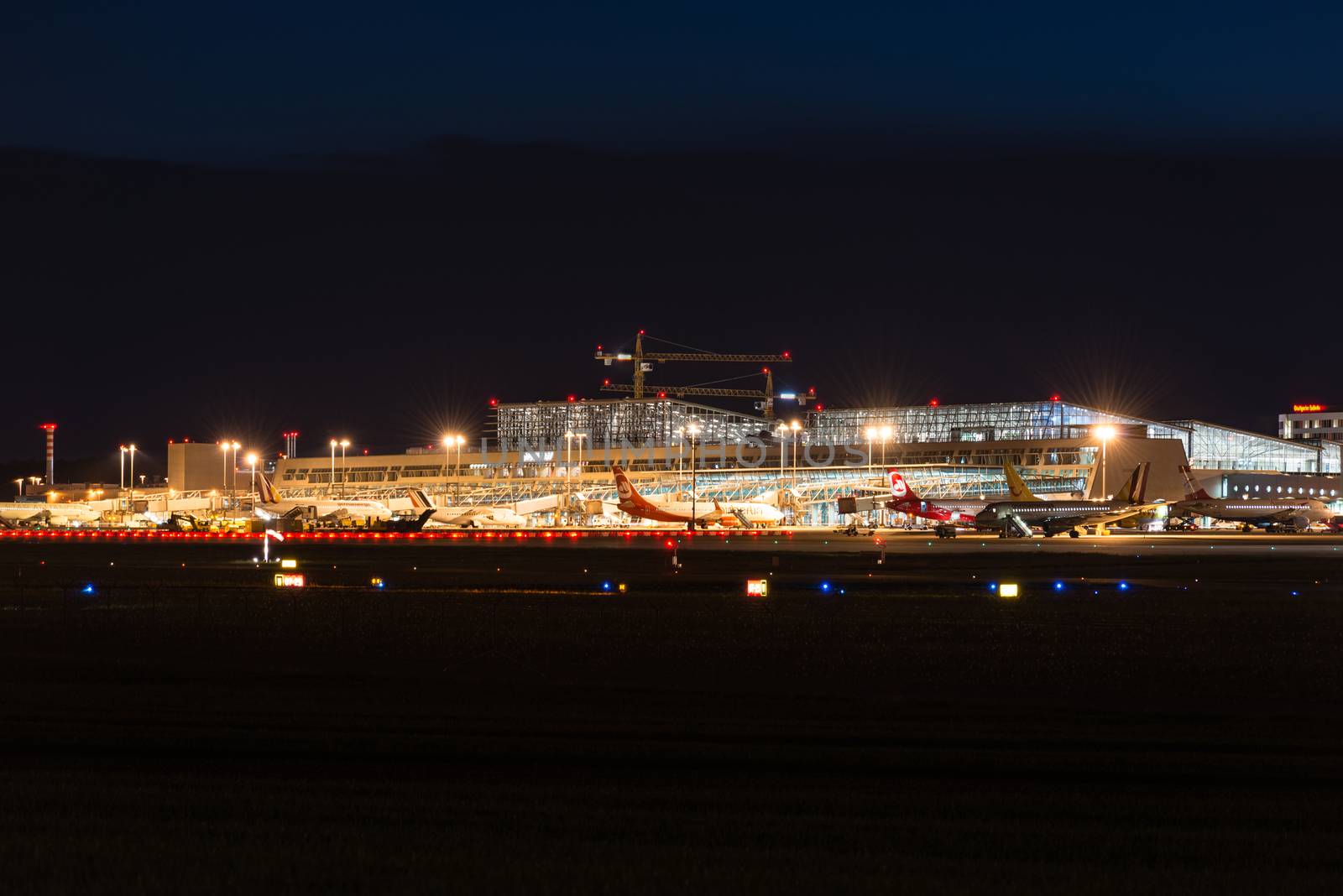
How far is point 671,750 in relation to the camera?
49.3 ft

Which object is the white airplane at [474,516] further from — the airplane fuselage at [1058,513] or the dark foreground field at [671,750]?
the dark foreground field at [671,750]

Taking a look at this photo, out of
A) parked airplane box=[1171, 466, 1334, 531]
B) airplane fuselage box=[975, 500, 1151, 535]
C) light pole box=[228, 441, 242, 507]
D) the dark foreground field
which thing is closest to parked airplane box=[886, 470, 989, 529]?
airplane fuselage box=[975, 500, 1151, 535]

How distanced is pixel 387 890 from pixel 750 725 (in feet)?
24.6

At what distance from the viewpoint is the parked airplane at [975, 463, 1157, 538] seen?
95.5 m

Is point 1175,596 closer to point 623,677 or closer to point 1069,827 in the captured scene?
point 623,677

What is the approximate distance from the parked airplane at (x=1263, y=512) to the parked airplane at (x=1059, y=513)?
19.8 metres

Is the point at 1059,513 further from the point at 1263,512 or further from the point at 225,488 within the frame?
the point at 225,488

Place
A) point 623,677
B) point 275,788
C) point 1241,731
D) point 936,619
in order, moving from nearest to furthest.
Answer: point 275,788 → point 1241,731 → point 623,677 → point 936,619

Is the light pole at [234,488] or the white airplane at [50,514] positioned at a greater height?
the light pole at [234,488]

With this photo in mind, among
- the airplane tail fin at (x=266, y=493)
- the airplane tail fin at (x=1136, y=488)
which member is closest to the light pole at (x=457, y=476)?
the airplane tail fin at (x=266, y=493)

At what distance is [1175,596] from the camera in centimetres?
3806

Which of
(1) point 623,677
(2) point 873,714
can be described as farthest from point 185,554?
(2) point 873,714

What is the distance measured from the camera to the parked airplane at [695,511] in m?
111

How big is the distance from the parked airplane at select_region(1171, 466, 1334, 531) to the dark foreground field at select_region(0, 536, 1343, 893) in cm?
9274
